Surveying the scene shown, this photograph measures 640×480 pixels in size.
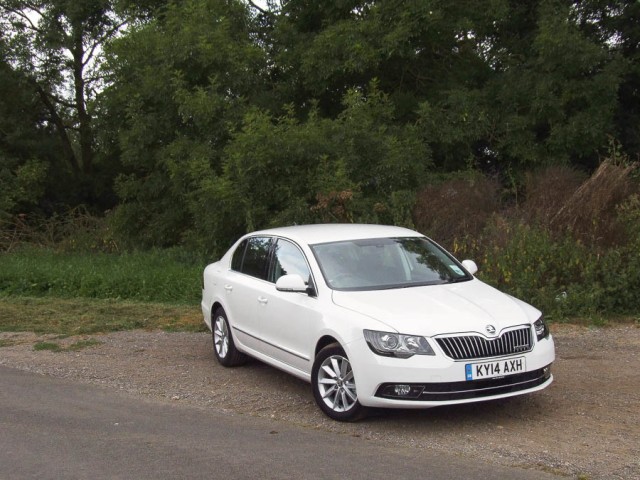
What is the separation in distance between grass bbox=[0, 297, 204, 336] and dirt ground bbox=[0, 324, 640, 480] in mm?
715

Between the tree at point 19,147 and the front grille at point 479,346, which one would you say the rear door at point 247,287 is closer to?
the front grille at point 479,346

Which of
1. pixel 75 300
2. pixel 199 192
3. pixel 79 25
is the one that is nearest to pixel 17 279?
pixel 75 300

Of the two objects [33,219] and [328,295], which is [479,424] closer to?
[328,295]

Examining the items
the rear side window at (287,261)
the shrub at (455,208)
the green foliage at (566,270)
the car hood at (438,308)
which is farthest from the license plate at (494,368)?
the shrub at (455,208)

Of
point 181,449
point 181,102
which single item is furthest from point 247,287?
point 181,102

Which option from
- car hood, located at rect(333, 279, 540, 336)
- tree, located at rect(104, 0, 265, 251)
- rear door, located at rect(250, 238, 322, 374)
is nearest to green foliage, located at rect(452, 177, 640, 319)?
car hood, located at rect(333, 279, 540, 336)

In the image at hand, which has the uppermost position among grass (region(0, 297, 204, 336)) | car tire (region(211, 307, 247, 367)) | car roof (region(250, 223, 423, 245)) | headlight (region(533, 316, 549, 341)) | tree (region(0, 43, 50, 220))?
tree (region(0, 43, 50, 220))

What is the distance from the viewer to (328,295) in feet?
22.4

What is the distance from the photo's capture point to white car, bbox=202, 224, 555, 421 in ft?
19.8

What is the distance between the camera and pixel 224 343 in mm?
8664

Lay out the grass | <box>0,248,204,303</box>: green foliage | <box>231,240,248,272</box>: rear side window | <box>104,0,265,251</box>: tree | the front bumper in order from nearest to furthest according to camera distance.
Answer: the front bumper < <box>231,240,248,272</box>: rear side window < the grass < <box>0,248,204,303</box>: green foliage < <box>104,0,265,251</box>: tree

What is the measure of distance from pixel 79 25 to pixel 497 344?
79.5 feet

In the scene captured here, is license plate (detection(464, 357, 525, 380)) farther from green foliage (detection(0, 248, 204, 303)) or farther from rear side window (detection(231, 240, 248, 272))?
green foliage (detection(0, 248, 204, 303))

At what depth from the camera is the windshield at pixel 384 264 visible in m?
7.17
